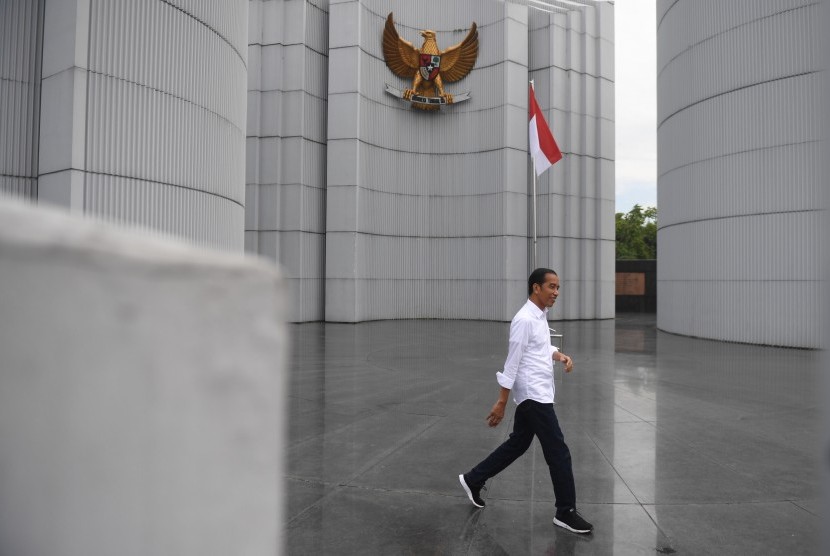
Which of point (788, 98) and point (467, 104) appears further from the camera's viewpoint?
point (467, 104)

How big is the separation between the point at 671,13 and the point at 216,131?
14.4 meters

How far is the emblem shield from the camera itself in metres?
24.1

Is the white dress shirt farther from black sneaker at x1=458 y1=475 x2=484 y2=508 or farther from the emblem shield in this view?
the emblem shield

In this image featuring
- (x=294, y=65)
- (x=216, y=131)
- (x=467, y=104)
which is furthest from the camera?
(x=467, y=104)

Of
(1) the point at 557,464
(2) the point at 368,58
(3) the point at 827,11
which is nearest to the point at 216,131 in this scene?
(1) the point at 557,464

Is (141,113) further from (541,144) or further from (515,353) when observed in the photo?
(541,144)

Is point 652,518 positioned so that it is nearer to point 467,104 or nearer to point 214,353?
point 214,353

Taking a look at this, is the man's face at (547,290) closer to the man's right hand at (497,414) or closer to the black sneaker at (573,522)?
the man's right hand at (497,414)

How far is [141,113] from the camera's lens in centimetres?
959

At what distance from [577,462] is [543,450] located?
1.58 metres

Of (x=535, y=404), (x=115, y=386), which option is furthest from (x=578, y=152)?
(x=115, y=386)

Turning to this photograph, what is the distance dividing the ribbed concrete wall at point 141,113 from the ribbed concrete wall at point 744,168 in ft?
41.4

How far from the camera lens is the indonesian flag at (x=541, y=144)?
1329 centimetres

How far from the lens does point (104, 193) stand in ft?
29.9
